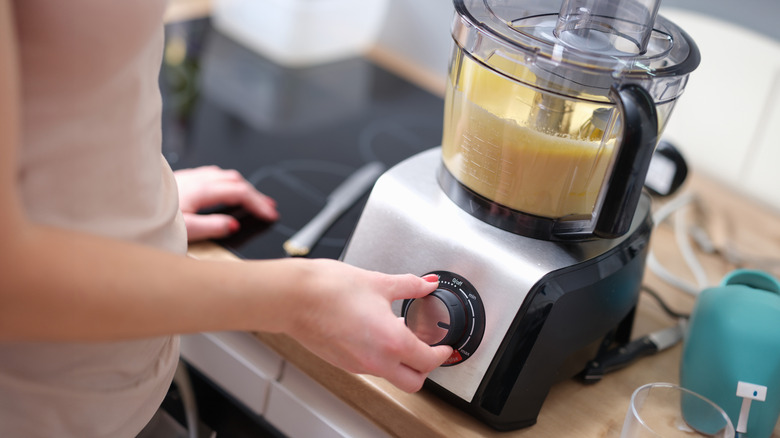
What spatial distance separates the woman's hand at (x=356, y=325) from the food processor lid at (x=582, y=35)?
215 millimetres

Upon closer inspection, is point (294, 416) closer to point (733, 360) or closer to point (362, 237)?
point (362, 237)

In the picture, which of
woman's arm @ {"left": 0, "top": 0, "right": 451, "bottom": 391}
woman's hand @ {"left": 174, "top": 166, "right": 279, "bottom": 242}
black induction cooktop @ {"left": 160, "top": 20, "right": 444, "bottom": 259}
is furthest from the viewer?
black induction cooktop @ {"left": 160, "top": 20, "right": 444, "bottom": 259}

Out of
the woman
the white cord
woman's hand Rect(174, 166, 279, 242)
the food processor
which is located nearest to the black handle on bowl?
the food processor

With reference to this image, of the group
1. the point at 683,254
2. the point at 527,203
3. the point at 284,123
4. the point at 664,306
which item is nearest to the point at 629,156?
Result: the point at 527,203

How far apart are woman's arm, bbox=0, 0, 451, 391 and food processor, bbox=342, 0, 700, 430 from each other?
8cm

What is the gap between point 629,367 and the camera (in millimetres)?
740

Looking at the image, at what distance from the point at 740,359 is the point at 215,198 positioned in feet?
1.84

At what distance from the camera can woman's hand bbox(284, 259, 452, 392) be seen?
0.50 meters

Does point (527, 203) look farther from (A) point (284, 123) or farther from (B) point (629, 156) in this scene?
(A) point (284, 123)

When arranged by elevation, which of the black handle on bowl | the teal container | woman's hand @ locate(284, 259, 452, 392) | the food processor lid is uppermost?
the food processor lid

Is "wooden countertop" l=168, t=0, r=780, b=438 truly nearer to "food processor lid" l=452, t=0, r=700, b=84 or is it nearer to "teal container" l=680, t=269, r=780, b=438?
"teal container" l=680, t=269, r=780, b=438

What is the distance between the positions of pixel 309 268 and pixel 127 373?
167mm

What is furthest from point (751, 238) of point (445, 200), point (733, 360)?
point (445, 200)

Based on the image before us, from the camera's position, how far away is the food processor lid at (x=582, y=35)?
22.5 inches
